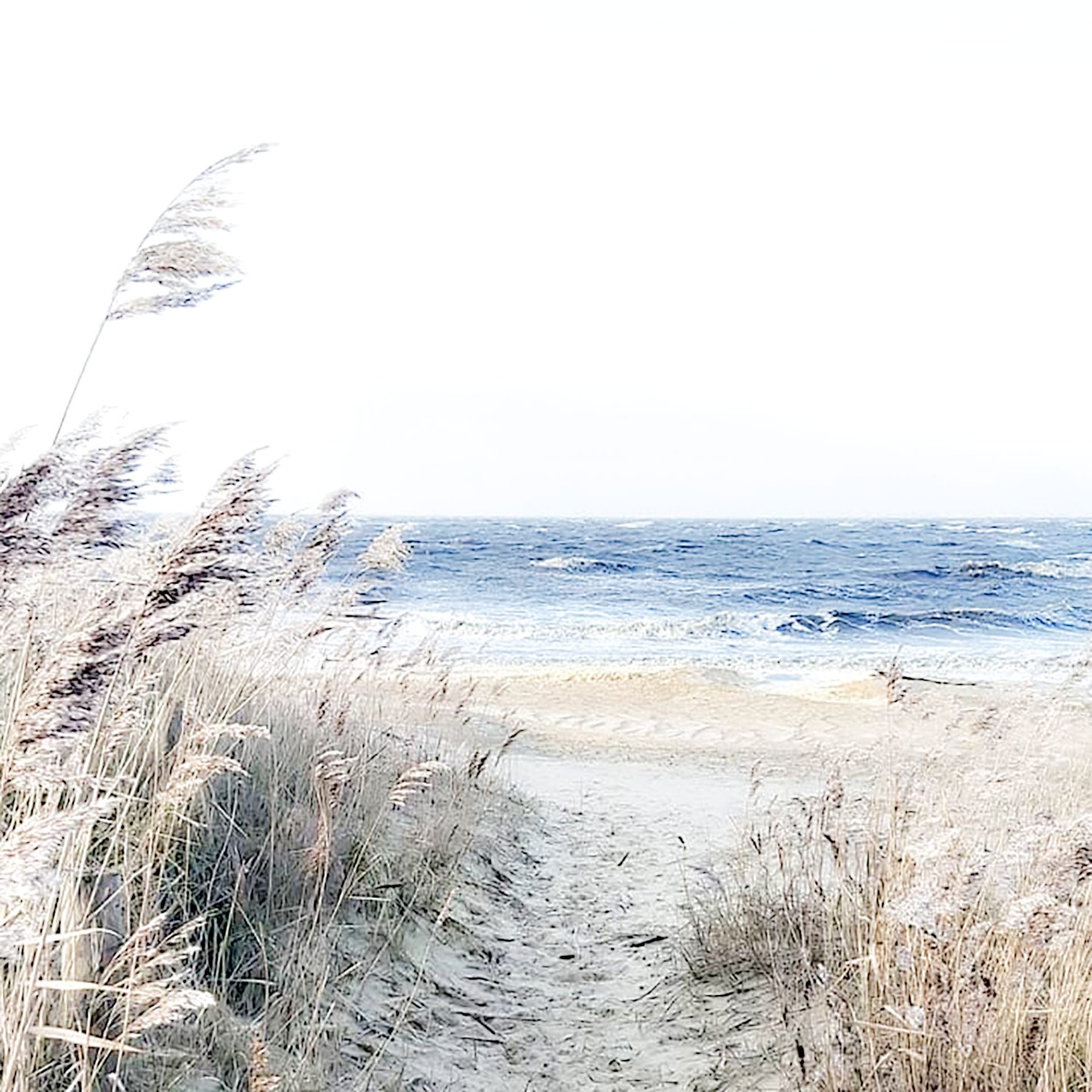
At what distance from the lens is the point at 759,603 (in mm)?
27766

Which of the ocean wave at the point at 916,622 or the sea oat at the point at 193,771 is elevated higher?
the sea oat at the point at 193,771

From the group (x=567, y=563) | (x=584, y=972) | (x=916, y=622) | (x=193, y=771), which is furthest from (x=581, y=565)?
(x=193, y=771)

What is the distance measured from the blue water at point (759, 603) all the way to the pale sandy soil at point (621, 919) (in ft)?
4.25

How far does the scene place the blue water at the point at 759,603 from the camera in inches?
750

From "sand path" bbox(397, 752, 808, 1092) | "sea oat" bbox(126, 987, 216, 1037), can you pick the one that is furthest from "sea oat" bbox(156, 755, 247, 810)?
"sand path" bbox(397, 752, 808, 1092)

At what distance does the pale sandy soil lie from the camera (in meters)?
3.59

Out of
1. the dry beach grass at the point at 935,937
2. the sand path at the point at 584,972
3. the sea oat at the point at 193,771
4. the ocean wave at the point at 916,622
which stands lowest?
the ocean wave at the point at 916,622

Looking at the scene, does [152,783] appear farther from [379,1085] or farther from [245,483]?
[245,483]

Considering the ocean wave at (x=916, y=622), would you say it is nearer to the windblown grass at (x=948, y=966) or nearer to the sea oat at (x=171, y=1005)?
the windblown grass at (x=948, y=966)

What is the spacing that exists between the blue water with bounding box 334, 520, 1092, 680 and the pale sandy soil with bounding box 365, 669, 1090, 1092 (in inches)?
51.0

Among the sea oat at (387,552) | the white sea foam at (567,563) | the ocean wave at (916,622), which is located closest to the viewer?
the sea oat at (387,552)

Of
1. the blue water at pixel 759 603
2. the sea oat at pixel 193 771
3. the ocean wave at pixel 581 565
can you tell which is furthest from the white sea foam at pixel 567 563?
the sea oat at pixel 193 771

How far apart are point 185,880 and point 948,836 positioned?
86.1 inches

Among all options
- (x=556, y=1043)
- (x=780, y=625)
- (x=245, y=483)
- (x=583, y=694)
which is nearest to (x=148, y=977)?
(x=245, y=483)
